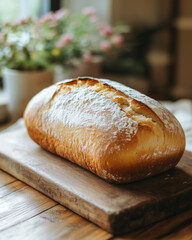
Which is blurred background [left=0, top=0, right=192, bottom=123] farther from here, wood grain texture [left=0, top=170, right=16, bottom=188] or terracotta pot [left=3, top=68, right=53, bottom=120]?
wood grain texture [left=0, top=170, right=16, bottom=188]

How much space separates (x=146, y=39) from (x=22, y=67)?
1.62 m

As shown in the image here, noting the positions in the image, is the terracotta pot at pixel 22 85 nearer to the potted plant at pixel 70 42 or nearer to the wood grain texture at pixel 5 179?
the potted plant at pixel 70 42

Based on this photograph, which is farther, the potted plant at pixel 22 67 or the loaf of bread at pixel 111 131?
the potted plant at pixel 22 67

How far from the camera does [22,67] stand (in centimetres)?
174

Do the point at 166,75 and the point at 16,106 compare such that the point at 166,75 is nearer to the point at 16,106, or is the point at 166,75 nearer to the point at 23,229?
the point at 16,106

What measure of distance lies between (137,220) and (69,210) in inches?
6.3

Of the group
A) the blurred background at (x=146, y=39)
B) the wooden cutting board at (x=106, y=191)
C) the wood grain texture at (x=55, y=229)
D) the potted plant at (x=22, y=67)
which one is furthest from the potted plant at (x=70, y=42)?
the wood grain texture at (x=55, y=229)

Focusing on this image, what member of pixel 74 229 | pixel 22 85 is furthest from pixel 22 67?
pixel 74 229

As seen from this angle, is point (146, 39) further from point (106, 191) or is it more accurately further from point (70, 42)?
point (106, 191)

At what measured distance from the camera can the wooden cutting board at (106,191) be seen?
0.67 metres

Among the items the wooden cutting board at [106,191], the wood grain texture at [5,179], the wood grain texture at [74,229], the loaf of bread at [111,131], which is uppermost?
the loaf of bread at [111,131]

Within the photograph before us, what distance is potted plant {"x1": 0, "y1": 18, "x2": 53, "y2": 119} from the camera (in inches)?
65.1

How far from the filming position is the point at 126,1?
2803 mm

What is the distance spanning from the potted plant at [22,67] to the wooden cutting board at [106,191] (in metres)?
0.81
